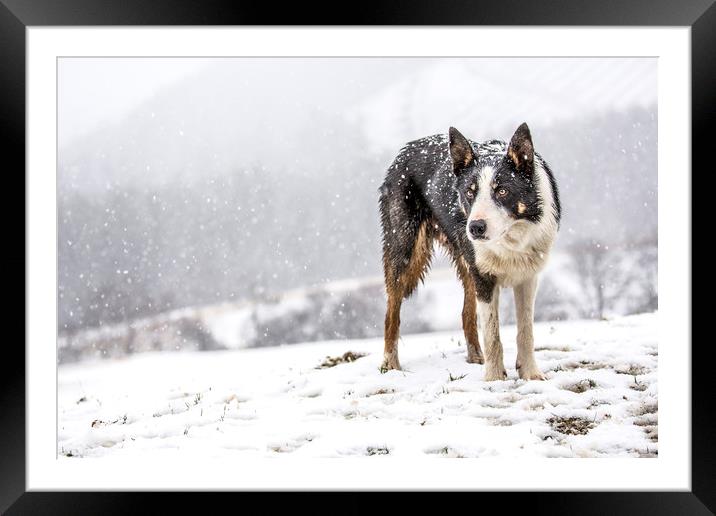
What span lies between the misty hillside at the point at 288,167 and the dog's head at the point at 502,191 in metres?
0.29

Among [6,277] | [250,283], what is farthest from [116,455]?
[250,283]

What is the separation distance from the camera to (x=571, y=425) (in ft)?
11.1

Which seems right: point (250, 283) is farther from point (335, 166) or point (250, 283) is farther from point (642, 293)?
point (642, 293)

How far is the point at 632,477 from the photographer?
10.6 feet

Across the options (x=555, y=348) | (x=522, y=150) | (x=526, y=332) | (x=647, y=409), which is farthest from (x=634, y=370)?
(x=522, y=150)

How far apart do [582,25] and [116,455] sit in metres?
3.39

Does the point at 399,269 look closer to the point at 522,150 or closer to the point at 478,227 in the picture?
the point at 478,227

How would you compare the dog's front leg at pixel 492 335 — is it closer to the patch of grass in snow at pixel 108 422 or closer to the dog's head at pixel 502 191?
the dog's head at pixel 502 191

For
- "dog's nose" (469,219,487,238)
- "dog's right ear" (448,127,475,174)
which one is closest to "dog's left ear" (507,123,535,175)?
"dog's right ear" (448,127,475,174)

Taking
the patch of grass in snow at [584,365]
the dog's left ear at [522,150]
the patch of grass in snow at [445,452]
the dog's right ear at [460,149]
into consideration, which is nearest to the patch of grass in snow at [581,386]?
the patch of grass in snow at [584,365]

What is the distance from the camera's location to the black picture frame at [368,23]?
3.10 metres

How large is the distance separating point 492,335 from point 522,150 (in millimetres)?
1093

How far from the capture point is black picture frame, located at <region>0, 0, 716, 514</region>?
10.2ft

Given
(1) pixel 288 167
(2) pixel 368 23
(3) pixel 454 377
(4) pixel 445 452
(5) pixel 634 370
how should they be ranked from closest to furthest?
(2) pixel 368 23 → (4) pixel 445 452 → (5) pixel 634 370 → (3) pixel 454 377 → (1) pixel 288 167
